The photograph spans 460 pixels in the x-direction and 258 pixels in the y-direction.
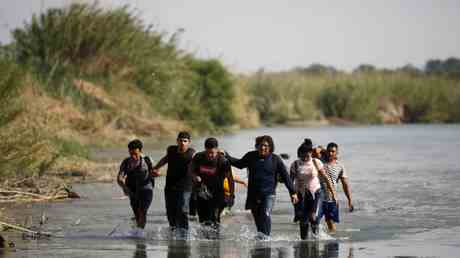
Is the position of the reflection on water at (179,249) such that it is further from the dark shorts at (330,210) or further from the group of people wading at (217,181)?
the dark shorts at (330,210)

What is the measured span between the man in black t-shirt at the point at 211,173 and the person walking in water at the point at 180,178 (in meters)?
0.18

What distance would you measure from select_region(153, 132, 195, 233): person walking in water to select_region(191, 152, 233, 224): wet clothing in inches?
7.4

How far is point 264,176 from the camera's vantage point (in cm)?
1591

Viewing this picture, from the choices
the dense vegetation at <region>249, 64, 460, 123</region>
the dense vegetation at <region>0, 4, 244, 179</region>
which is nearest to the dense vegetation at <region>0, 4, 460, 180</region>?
the dense vegetation at <region>0, 4, 244, 179</region>

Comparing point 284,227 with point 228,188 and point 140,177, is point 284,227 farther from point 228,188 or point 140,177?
point 140,177

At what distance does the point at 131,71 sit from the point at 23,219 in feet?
106

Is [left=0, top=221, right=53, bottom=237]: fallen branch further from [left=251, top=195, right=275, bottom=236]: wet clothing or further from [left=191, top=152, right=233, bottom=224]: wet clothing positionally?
[left=251, top=195, right=275, bottom=236]: wet clothing

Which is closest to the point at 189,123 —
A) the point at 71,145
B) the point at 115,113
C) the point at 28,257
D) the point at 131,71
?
the point at 131,71

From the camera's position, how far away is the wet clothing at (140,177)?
55.6 ft

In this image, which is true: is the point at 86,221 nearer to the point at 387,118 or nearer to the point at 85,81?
the point at 85,81

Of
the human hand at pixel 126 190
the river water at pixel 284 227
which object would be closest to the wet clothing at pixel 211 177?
the river water at pixel 284 227

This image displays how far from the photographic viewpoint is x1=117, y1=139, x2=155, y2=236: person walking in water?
55.5ft

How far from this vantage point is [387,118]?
A: 88.1m

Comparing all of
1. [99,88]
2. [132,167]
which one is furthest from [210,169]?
[99,88]
